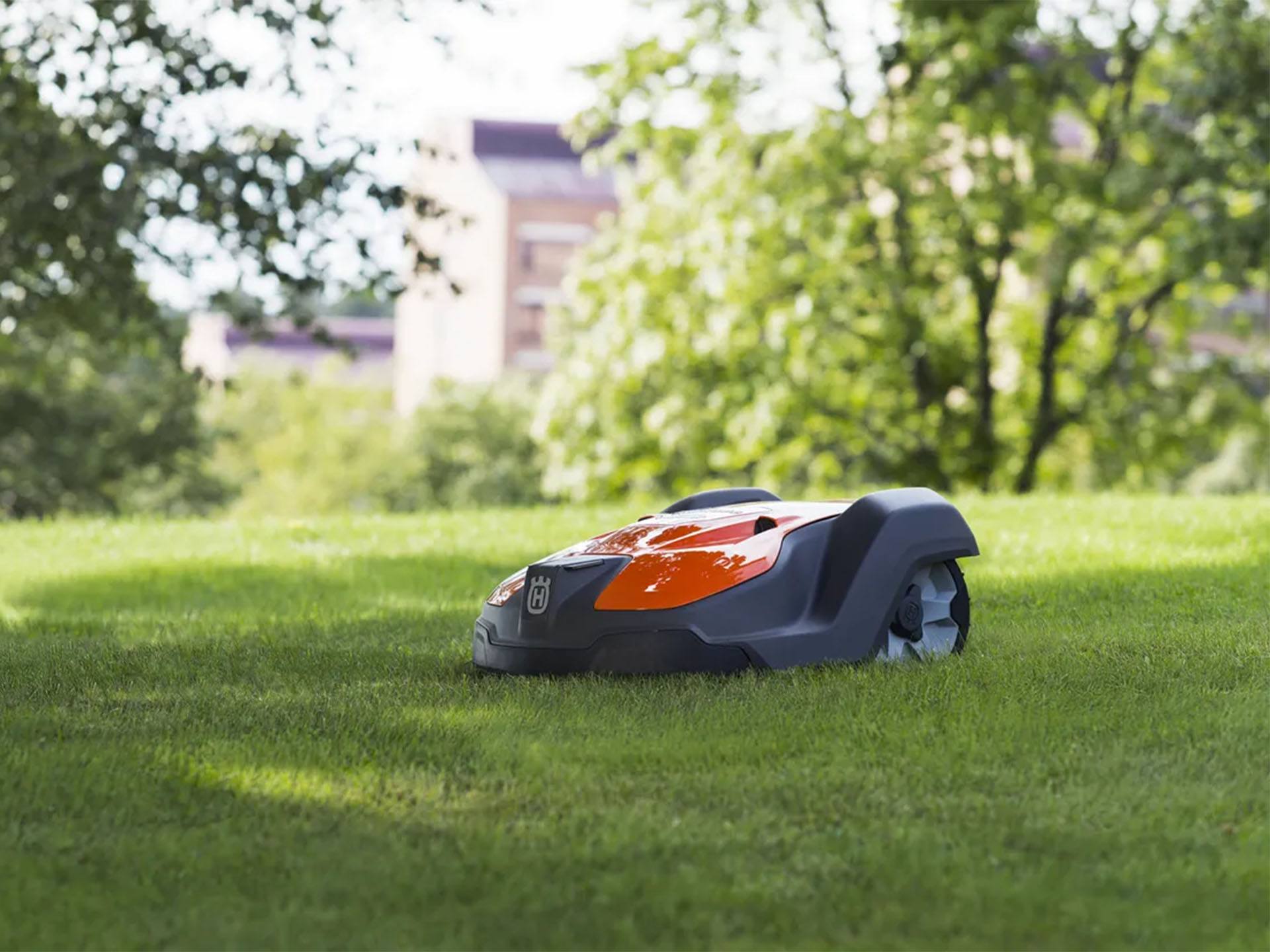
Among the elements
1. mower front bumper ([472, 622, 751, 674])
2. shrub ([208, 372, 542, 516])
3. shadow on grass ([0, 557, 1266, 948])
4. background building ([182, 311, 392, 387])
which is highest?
background building ([182, 311, 392, 387])

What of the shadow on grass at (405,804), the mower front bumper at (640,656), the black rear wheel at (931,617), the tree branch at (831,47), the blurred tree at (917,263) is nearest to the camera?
the shadow on grass at (405,804)

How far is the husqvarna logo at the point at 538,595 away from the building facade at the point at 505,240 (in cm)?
6451

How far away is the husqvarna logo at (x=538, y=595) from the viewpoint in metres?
6.71

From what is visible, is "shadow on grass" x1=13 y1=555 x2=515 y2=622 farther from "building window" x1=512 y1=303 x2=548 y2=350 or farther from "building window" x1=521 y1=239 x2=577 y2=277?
"building window" x1=521 y1=239 x2=577 y2=277

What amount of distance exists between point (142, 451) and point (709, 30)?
848 inches

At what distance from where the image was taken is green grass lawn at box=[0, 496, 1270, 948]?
4031 mm

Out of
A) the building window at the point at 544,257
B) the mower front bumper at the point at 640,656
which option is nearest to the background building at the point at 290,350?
the building window at the point at 544,257

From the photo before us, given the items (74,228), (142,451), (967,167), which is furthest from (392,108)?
(142,451)

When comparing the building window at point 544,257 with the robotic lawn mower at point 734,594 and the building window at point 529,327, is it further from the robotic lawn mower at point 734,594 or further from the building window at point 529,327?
the robotic lawn mower at point 734,594

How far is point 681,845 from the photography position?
449 cm

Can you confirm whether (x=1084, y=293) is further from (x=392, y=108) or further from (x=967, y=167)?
(x=392, y=108)

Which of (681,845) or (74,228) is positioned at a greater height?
(74,228)

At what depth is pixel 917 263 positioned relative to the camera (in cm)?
2373

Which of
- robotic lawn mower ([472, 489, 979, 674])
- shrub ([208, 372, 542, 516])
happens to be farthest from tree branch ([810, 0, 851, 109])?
shrub ([208, 372, 542, 516])
